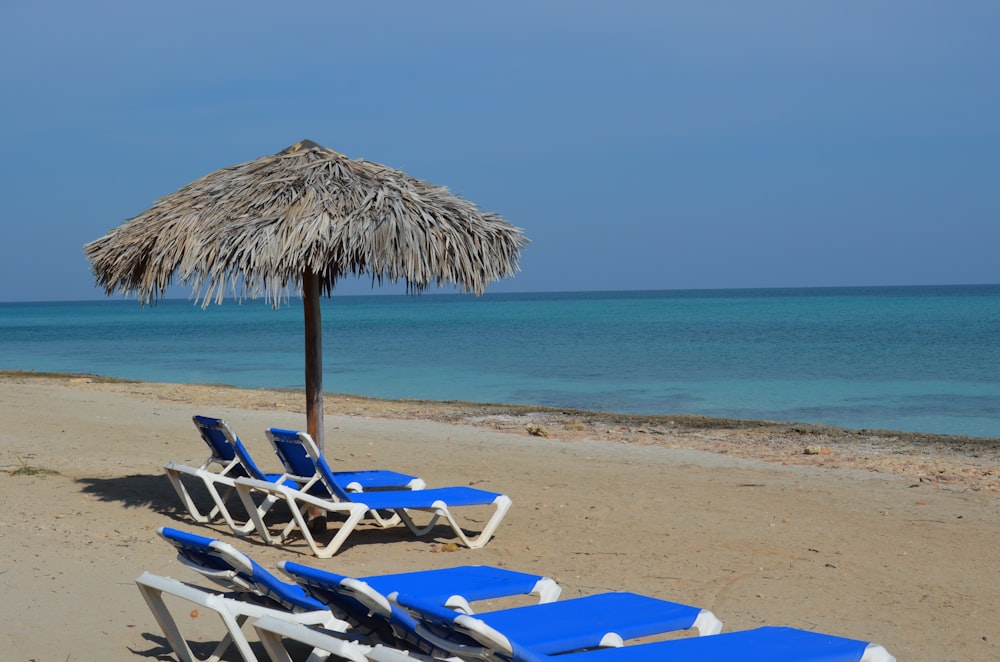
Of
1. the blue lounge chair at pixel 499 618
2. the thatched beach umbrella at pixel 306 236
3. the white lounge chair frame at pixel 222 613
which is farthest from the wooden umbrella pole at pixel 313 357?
the blue lounge chair at pixel 499 618

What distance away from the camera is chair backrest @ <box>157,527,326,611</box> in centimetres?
357

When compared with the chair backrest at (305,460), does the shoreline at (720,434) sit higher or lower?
lower

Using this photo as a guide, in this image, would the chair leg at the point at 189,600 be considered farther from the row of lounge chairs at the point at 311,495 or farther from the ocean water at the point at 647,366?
the ocean water at the point at 647,366

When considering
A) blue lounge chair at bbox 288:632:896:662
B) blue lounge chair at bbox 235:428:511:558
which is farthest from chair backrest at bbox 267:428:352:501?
blue lounge chair at bbox 288:632:896:662

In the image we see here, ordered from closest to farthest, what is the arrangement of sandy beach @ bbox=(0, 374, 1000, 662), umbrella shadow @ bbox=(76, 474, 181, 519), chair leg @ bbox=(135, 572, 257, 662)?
chair leg @ bbox=(135, 572, 257, 662)
sandy beach @ bbox=(0, 374, 1000, 662)
umbrella shadow @ bbox=(76, 474, 181, 519)

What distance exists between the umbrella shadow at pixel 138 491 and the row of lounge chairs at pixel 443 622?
3086mm

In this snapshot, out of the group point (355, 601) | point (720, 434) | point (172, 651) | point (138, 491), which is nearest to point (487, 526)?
point (172, 651)

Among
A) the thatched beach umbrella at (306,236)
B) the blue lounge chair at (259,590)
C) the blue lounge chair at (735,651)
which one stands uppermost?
the thatched beach umbrella at (306,236)

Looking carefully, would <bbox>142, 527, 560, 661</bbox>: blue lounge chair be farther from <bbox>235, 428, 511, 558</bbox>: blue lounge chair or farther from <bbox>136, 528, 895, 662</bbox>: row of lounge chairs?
<bbox>235, 428, 511, 558</bbox>: blue lounge chair

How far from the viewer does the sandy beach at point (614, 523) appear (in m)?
4.61

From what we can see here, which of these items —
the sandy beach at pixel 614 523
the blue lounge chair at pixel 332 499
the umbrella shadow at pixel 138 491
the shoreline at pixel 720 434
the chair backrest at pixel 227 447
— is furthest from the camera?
the shoreline at pixel 720 434

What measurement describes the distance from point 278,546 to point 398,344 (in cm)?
3518

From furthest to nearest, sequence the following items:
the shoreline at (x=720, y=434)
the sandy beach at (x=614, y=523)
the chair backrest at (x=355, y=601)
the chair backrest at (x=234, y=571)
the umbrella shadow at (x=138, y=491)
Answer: the shoreline at (x=720, y=434) → the umbrella shadow at (x=138, y=491) → the sandy beach at (x=614, y=523) → the chair backrest at (x=234, y=571) → the chair backrest at (x=355, y=601)

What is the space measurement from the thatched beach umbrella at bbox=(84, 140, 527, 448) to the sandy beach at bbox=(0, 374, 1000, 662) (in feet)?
5.09
